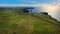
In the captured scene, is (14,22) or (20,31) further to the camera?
(14,22)

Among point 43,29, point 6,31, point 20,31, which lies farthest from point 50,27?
point 6,31

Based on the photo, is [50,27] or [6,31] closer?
[6,31]

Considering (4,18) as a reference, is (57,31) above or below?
below

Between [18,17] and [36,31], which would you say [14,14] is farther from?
[36,31]

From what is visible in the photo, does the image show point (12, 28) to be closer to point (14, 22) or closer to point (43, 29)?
point (14, 22)

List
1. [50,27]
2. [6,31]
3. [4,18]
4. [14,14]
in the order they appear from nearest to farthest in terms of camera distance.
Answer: [6,31] < [50,27] < [4,18] < [14,14]

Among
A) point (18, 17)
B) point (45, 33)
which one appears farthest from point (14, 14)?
point (45, 33)

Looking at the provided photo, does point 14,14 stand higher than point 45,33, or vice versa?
point 14,14

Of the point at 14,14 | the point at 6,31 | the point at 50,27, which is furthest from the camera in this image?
the point at 14,14
